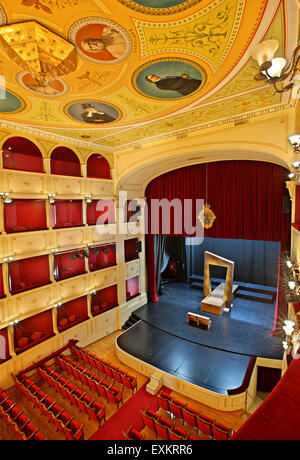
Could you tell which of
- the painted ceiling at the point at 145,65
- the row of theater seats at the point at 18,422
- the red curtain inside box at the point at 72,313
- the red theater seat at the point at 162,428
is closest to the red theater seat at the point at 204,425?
the red theater seat at the point at 162,428

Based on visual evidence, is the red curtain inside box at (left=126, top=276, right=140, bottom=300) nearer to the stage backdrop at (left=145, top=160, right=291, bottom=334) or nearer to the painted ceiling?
the stage backdrop at (left=145, top=160, right=291, bottom=334)

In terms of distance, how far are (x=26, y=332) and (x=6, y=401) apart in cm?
215

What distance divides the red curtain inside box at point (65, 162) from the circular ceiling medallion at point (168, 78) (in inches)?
204

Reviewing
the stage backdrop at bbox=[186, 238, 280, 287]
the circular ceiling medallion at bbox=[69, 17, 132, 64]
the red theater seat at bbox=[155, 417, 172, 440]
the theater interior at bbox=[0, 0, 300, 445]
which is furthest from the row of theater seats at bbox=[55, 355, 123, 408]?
the stage backdrop at bbox=[186, 238, 280, 287]

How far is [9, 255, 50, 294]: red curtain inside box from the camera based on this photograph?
7.93 metres

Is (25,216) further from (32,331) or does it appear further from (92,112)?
(92,112)

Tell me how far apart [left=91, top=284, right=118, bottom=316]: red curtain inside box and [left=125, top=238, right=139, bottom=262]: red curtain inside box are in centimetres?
171

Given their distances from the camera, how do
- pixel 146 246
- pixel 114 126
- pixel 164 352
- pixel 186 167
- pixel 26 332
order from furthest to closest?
pixel 146 246 → pixel 186 167 → pixel 164 352 → pixel 26 332 → pixel 114 126

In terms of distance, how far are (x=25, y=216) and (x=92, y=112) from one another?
448 centimetres

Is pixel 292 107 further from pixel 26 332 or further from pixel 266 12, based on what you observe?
pixel 26 332

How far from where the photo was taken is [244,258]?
49.1 ft

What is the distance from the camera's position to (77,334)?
9516 mm

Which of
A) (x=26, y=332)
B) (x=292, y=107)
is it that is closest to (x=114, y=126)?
(x=292, y=107)

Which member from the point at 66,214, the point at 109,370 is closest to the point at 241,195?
the point at 66,214
